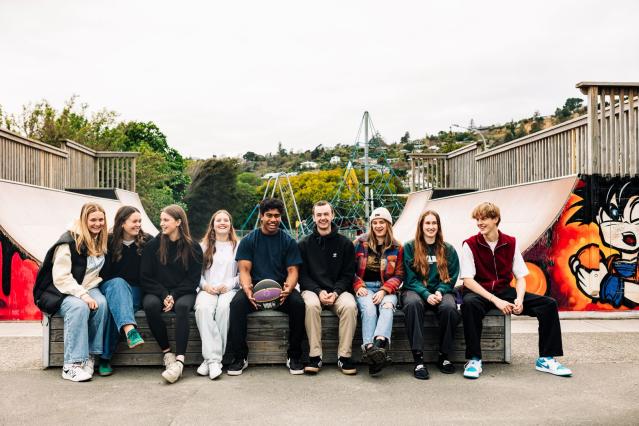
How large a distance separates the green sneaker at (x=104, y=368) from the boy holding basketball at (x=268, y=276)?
105 cm

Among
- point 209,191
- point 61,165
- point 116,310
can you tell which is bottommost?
point 116,310

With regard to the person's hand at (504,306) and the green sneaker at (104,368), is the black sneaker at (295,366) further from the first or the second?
the person's hand at (504,306)

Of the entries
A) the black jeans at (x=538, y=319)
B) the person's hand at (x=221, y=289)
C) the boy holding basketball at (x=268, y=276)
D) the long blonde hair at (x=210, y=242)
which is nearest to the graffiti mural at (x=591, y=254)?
the black jeans at (x=538, y=319)

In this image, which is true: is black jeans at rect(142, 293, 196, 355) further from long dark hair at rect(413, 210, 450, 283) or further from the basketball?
long dark hair at rect(413, 210, 450, 283)

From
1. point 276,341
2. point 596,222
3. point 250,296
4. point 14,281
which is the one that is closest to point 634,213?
point 596,222

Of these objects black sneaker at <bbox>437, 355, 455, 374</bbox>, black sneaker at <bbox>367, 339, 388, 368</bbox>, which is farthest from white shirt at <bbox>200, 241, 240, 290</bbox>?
black sneaker at <bbox>437, 355, 455, 374</bbox>

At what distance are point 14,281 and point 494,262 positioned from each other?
6404 millimetres

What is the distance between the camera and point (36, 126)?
3272cm

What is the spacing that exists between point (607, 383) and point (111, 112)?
41382mm

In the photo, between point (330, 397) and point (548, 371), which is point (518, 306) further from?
point (330, 397)

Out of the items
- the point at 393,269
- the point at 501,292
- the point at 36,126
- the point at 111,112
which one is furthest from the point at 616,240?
the point at 111,112

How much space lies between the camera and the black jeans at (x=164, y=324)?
4957mm

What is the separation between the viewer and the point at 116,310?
494 cm

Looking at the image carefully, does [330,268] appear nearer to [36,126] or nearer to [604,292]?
[604,292]
